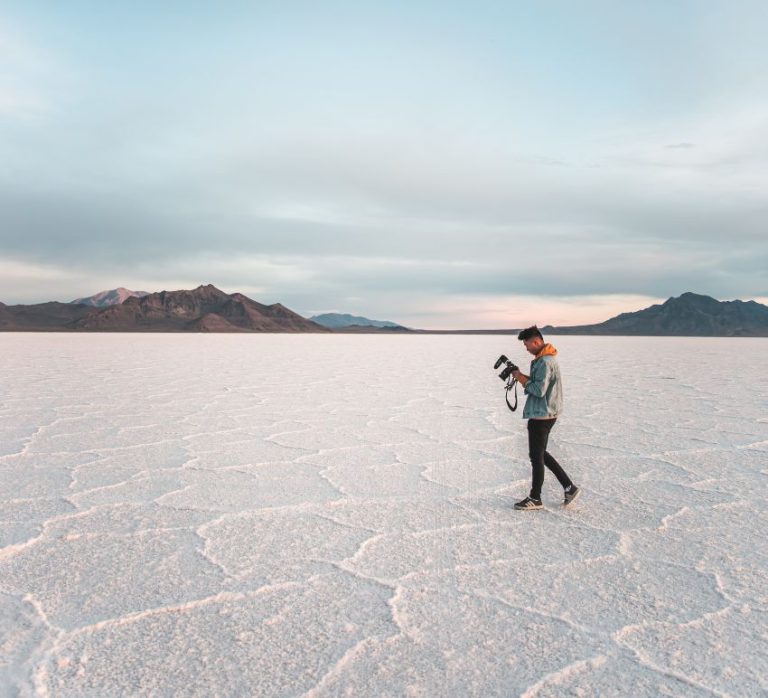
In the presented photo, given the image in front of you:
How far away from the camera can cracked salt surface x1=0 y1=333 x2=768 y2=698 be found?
7.26ft

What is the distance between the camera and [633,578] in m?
2.98

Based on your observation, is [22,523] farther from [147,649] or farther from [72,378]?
[72,378]

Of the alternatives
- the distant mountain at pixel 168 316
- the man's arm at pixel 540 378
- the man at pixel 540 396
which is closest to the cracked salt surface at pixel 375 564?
the man at pixel 540 396

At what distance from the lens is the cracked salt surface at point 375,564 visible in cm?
221

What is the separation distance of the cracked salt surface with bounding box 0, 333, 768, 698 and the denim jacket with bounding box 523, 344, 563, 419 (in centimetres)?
65

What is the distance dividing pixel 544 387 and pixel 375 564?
146 centimetres

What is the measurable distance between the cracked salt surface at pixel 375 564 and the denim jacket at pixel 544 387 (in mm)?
646

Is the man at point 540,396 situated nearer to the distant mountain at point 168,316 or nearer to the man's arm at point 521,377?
the man's arm at point 521,377

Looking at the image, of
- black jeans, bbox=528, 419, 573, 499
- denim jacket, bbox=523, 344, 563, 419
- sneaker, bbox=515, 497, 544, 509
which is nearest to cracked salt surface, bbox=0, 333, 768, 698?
sneaker, bbox=515, 497, 544, 509

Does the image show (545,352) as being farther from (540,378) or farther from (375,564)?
(375,564)

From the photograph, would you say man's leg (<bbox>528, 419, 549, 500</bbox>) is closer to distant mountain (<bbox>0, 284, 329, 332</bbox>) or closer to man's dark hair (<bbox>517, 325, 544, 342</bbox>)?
man's dark hair (<bbox>517, 325, 544, 342</bbox>)

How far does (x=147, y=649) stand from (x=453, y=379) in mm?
12149

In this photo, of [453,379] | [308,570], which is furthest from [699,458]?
[453,379]

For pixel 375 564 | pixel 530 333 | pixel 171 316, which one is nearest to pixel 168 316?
pixel 171 316
